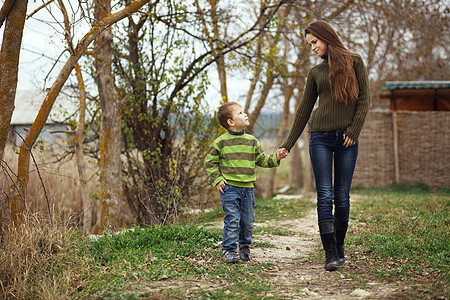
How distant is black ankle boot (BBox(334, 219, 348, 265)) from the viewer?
4078mm

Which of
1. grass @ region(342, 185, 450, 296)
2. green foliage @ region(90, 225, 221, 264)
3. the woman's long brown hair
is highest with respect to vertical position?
the woman's long brown hair

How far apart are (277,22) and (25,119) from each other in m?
6.74

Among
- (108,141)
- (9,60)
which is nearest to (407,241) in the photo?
(9,60)

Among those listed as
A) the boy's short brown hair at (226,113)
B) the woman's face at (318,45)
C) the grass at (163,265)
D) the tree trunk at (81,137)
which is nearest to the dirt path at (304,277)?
the grass at (163,265)

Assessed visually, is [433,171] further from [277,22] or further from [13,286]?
[13,286]

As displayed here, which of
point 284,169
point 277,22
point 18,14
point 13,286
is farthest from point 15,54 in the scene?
point 284,169

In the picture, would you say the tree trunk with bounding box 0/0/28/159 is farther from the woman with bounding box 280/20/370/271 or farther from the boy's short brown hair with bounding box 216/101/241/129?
the woman with bounding box 280/20/370/271

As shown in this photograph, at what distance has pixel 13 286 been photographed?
367 centimetres

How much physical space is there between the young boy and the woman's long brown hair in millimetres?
792

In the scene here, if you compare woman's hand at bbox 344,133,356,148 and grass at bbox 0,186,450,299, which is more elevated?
woman's hand at bbox 344,133,356,148

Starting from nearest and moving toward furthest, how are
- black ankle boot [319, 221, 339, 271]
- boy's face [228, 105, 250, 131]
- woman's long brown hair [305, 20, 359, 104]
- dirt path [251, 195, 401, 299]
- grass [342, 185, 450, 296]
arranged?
dirt path [251, 195, 401, 299], grass [342, 185, 450, 296], woman's long brown hair [305, 20, 359, 104], black ankle boot [319, 221, 339, 271], boy's face [228, 105, 250, 131]

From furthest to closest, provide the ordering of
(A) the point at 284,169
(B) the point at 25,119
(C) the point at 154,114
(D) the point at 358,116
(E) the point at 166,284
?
(A) the point at 284,169 → (B) the point at 25,119 → (C) the point at 154,114 → (D) the point at 358,116 → (E) the point at 166,284

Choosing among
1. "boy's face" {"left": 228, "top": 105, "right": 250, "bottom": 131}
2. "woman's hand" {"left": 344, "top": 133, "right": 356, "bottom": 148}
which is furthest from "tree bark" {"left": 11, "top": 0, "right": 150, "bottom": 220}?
"woman's hand" {"left": 344, "top": 133, "right": 356, "bottom": 148}

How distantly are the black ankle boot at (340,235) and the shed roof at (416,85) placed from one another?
943cm
